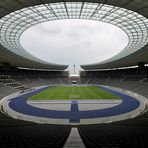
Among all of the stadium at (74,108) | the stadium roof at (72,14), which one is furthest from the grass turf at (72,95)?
the stadium roof at (72,14)

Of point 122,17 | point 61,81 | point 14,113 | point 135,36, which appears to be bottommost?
point 61,81

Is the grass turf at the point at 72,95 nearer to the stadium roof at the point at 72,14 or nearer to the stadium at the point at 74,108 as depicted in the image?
the stadium at the point at 74,108

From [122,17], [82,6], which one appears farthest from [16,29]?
[122,17]

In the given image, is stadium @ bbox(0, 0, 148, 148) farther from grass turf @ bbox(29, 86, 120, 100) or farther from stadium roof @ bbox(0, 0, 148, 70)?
grass turf @ bbox(29, 86, 120, 100)

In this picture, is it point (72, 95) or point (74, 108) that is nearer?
point (74, 108)

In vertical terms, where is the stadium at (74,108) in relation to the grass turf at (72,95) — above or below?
above

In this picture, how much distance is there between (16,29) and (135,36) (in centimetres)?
2500

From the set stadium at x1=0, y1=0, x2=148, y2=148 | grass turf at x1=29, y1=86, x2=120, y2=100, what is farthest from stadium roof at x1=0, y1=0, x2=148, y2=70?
grass turf at x1=29, y1=86, x2=120, y2=100

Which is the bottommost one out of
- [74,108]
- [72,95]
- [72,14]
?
[72,95]

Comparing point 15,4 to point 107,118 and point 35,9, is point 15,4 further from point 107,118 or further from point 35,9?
point 107,118

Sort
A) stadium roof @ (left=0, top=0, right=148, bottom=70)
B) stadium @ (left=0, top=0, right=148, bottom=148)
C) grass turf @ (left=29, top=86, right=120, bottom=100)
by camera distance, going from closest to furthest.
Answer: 1. stadium @ (left=0, top=0, right=148, bottom=148)
2. stadium roof @ (left=0, top=0, right=148, bottom=70)
3. grass turf @ (left=29, top=86, right=120, bottom=100)

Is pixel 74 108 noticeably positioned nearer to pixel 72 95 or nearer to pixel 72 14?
pixel 72 14

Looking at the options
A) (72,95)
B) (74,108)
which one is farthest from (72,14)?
(72,95)

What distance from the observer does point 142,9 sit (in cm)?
2366
